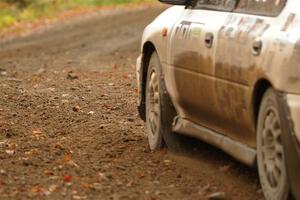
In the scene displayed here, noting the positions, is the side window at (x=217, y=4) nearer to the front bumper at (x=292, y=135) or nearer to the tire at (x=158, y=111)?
the tire at (x=158, y=111)

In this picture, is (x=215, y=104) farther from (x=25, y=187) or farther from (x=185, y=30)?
(x=25, y=187)

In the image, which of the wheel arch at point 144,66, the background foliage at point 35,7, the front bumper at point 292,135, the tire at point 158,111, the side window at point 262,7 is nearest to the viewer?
the front bumper at point 292,135

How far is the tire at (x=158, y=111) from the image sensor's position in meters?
8.97

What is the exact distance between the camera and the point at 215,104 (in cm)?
775

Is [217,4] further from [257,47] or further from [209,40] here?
[257,47]

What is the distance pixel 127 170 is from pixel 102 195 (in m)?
0.90

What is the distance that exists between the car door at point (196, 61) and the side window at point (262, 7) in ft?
0.67

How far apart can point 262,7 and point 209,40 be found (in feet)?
2.10

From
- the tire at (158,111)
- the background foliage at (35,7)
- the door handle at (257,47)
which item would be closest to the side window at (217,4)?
the tire at (158,111)

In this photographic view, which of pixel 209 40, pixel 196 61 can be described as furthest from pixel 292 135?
pixel 196 61

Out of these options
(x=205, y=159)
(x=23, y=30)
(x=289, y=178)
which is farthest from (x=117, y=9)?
(x=289, y=178)

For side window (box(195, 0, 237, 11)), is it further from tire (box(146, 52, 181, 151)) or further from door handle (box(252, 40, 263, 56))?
door handle (box(252, 40, 263, 56))

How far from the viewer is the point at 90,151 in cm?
927

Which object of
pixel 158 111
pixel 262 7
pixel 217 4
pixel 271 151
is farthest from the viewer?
pixel 158 111
